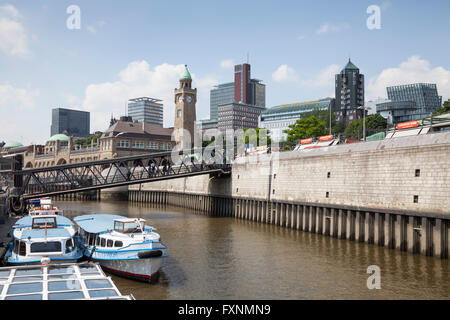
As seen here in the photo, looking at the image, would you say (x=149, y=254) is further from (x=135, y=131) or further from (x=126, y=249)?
(x=135, y=131)

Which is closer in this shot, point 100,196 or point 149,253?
point 149,253

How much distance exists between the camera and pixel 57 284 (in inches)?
593

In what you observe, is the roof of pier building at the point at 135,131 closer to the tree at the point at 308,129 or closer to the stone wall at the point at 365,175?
the tree at the point at 308,129

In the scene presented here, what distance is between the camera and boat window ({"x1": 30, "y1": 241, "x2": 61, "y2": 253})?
26.3 metres

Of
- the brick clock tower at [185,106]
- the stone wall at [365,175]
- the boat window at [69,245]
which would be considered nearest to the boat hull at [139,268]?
the boat window at [69,245]

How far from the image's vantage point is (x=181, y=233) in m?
47.1

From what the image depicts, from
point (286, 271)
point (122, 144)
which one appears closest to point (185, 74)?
point (122, 144)

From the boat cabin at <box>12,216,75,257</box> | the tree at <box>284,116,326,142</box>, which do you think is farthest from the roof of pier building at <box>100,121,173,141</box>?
the boat cabin at <box>12,216,75,257</box>

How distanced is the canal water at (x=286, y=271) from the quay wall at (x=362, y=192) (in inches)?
65.3

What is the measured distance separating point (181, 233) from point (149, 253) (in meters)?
21.3

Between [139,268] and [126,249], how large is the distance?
62.6 inches

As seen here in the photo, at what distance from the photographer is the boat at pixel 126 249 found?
2602cm
